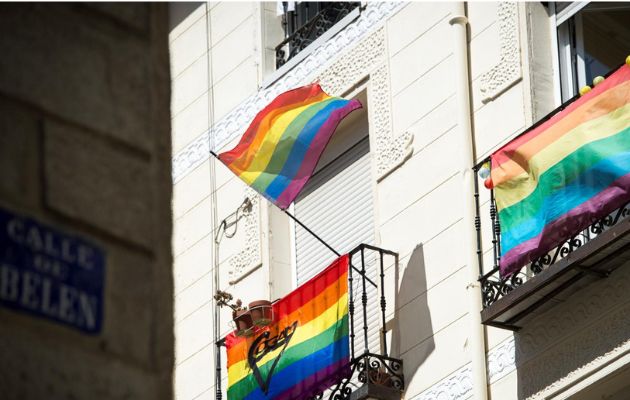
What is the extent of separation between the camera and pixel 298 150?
16250mm

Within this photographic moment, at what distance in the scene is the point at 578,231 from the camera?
13.3 m

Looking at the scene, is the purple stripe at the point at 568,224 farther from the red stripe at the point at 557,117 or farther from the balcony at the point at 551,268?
the red stripe at the point at 557,117

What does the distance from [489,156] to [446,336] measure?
1411 millimetres

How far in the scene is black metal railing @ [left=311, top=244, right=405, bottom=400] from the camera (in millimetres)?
14805

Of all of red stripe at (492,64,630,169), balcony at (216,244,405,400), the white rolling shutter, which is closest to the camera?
red stripe at (492,64,630,169)

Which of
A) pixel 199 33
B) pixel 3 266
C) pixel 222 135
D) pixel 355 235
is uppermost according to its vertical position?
pixel 199 33

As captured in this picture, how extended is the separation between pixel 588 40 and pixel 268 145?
9.55 ft

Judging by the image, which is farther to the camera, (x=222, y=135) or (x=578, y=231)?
(x=222, y=135)

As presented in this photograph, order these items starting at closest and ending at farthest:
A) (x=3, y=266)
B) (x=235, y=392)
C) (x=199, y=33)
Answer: (x=3, y=266), (x=235, y=392), (x=199, y=33)

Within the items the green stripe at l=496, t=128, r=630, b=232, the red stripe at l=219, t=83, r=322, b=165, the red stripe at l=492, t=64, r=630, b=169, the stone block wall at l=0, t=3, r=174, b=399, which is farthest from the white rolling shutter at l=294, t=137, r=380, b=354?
the stone block wall at l=0, t=3, r=174, b=399

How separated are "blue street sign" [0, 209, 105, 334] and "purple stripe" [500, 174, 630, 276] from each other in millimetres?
7570

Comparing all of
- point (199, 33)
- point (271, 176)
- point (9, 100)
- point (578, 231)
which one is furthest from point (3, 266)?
point (199, 33)

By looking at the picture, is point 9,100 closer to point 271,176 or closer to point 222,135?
point 271,176

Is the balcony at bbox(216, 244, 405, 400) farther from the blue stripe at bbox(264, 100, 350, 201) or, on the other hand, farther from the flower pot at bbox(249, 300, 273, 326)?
the blue stripe at bbox(264, 100, 350, 201)
